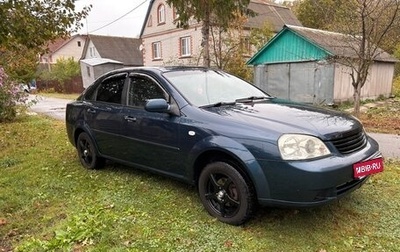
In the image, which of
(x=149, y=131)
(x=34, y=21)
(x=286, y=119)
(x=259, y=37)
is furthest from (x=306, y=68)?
(x=286, y=119)

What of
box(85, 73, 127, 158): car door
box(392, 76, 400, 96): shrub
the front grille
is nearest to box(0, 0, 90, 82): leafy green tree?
box(85, 73, 127, 158): car door

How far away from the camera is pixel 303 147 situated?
3.23m

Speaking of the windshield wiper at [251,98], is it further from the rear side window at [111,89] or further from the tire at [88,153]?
the tire at [88,153]

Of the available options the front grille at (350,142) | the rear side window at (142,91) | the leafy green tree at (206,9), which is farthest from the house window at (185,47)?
the front grille at (350,142)

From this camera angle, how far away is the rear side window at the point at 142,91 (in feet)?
14.7

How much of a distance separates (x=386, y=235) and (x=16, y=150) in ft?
23.6

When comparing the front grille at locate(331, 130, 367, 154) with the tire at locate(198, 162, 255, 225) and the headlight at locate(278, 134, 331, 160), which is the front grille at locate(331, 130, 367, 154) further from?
the tire at locate(198, 162, 255, 225)

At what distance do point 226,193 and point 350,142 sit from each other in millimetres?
1362

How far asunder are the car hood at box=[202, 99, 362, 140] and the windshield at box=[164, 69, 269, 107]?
11.5 inches

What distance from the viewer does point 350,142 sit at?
3525 mm

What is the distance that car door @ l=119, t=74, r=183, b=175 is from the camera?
13.6ft

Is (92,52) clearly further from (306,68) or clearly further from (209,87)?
(209,87)

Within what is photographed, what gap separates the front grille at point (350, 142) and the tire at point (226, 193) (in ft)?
3.09

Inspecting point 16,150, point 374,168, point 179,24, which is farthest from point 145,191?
point 179,24
